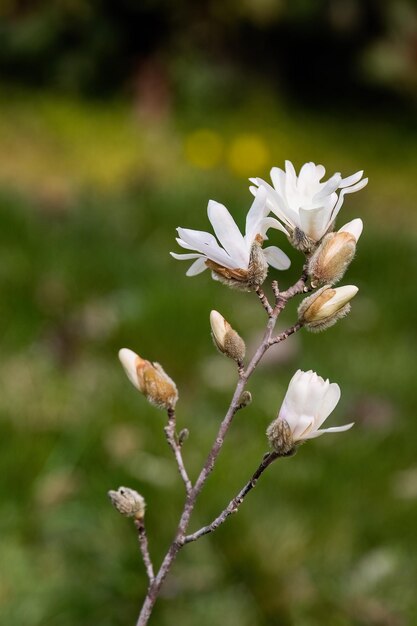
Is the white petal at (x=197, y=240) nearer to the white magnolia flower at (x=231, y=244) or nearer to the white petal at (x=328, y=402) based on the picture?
the white magnolia flower at (x=231, y=244)

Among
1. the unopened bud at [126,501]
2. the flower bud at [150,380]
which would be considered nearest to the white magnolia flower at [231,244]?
the flower bud at [150,380]

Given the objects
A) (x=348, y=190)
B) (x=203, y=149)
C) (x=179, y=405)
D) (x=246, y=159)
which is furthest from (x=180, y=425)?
(x=203, y=149)

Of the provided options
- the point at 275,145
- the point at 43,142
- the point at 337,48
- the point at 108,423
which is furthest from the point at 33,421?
the point at 337,48

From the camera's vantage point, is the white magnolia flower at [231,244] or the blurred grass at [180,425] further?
the blurred grass at [180,425]

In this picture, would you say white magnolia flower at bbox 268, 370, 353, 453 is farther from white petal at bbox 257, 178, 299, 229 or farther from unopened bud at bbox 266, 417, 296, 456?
white petal at bbox 257, 178, 299, 229

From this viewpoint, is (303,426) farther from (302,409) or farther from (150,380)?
(150,380)
